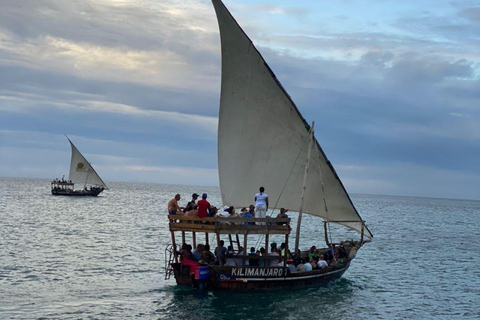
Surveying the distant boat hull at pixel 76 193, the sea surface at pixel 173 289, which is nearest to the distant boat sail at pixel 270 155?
the sea surface at pixel 173 289

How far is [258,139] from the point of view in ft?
104

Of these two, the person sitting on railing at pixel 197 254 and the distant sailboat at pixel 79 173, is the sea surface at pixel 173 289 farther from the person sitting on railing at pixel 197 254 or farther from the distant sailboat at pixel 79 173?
the distant sailboat at pixel 79 173

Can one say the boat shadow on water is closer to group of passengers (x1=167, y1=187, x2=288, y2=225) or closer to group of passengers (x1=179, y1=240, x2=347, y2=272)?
group of passengers (x1=179, y1=240, x2=347, y2=272)

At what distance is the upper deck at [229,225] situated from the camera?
2694cm

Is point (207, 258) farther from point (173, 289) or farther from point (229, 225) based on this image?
point (173, 289)

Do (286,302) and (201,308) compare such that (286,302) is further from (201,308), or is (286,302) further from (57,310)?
(57,310)

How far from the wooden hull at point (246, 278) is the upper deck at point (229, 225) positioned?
191cm

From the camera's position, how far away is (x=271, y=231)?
27.6 metres

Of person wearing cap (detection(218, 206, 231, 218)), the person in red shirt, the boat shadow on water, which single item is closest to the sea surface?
the boat shadow on water

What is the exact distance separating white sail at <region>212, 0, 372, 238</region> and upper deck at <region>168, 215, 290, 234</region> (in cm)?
461

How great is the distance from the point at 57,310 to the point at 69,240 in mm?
29757

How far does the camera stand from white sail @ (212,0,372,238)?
3094 cm

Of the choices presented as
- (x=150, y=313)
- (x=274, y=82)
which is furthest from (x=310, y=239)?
(x=150, y=313)

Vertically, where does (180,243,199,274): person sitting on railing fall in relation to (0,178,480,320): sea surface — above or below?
above
